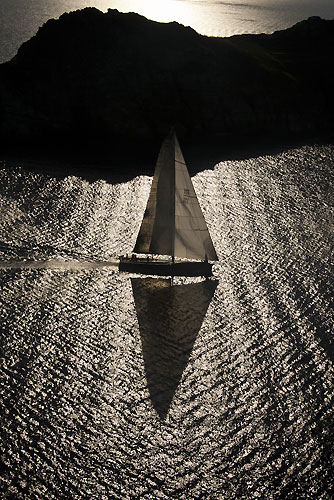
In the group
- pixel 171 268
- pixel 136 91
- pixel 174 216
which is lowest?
pixel 171 268

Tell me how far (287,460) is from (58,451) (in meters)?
14.5

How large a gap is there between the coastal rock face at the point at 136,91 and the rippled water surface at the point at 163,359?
105 ft

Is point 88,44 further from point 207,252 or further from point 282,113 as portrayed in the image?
point 207,252

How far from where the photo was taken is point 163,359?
51.2 m

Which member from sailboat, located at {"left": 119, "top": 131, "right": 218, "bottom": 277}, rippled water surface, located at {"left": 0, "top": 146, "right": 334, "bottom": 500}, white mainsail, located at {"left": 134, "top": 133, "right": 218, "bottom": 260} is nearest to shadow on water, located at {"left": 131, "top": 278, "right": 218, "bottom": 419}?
rippled water surface, located at {"left": 0, "top": 146, "right": 334, "bottom": 500}

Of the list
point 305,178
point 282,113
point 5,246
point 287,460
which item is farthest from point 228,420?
point 282,113

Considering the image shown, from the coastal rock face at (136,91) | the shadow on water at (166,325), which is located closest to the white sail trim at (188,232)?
the shadow on water at (166,325)

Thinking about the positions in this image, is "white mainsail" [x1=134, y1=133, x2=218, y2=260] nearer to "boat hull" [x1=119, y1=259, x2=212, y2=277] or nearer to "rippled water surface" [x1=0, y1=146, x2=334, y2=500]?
"boat hull" [x1=119, y1=259, x2=212, y2=277]

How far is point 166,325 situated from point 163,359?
18.4ft

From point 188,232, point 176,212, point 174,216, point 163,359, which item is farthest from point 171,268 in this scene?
point 163,359

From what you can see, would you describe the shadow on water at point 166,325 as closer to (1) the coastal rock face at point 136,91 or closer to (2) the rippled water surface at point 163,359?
(2) the rippled water surface at point 163,359

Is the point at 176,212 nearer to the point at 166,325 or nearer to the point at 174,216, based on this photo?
the point at 174,216

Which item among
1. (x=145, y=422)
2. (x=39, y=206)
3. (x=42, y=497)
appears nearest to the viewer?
(x=42, y=497)

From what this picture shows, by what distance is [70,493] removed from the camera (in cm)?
3866
